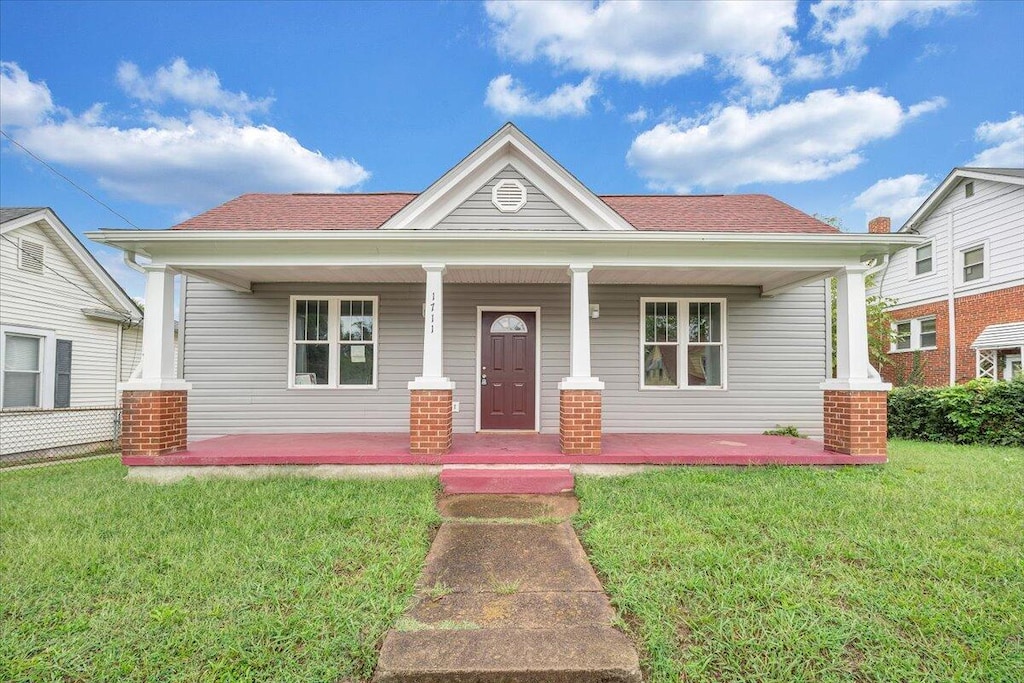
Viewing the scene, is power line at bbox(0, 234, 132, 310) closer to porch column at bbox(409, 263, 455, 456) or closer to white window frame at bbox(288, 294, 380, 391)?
white window frame at bbox(288, 294, 380, 391)

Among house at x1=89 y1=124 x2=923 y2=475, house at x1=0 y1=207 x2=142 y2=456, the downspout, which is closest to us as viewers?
house at x1=89 y1=124 x2=923 y2=475

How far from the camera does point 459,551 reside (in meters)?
3.56

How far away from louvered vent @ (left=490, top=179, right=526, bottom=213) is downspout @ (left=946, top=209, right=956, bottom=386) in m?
13.1

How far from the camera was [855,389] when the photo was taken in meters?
5.69

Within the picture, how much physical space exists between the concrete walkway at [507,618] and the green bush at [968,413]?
8414mm

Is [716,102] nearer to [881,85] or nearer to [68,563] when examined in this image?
[881,85]

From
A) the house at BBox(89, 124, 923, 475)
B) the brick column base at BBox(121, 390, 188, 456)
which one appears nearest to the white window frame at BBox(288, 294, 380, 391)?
the house at BBox(89, 124, 923, 475)

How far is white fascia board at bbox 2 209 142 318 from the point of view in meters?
9.37

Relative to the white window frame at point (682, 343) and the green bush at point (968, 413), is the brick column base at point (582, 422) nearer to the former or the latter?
the white window frame at point (682, 343)

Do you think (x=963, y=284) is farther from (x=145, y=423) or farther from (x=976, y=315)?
(x=145, y=423)

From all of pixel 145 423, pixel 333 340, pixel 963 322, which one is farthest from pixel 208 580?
pixel 963 322

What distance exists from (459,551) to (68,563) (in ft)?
8.67

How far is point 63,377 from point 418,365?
27.0ft

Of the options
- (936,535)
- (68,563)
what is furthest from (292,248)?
(936,535)
